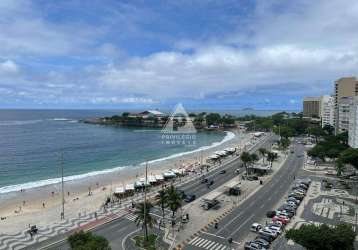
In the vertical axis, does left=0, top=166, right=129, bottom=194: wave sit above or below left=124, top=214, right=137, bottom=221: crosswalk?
below

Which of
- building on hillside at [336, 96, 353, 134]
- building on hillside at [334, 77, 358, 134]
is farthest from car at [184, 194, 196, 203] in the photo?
building on hillside at [334, 77, 358, 134]

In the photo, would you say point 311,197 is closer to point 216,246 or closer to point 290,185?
point 290,185

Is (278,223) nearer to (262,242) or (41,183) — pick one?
(262,242)

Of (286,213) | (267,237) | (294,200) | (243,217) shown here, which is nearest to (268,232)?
(267,237)

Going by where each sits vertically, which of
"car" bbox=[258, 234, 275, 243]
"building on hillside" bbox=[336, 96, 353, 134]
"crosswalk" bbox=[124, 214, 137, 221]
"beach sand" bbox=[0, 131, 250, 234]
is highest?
"building on hillside" bbox=[336, 96, 353, 134]

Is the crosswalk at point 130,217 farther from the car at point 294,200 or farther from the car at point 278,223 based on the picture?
the car at point 294,200

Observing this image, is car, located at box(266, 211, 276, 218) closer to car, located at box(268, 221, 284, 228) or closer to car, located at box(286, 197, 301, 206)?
car, located at box(268, 221, 284, 228)

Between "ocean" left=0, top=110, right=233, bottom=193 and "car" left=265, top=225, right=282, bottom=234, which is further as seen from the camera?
"ocean" left=0, top=110, right=233, bottom=193
